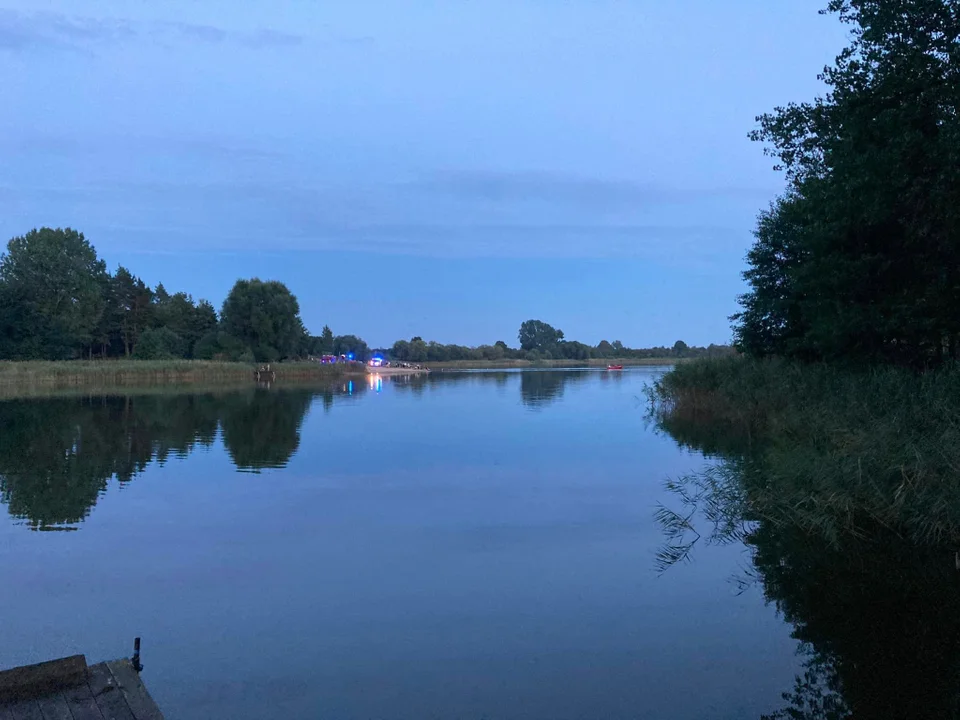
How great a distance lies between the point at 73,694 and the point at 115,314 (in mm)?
97390

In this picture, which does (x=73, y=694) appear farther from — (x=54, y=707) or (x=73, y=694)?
(x=54, y=707)

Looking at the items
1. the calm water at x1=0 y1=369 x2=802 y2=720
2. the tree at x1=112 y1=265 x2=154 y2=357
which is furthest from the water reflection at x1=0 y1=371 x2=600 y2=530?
the tree at x1=112 y1=265 x2=154 y2=357

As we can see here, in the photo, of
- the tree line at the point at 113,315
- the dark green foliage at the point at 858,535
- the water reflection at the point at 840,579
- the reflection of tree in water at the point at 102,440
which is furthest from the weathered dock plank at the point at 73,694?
the tree line at the point at 113,315

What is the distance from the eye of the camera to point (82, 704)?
5.66 meters

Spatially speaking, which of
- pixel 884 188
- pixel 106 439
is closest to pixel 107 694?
pixel 884 188

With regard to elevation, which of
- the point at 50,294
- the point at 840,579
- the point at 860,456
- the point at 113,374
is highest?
the point at 50,294

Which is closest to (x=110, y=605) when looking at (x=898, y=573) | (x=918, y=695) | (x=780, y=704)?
(x=780, y=704)

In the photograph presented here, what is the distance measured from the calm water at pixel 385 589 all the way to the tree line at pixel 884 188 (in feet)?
18.3

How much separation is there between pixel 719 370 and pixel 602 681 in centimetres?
2581

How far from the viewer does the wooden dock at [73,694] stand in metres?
5.52

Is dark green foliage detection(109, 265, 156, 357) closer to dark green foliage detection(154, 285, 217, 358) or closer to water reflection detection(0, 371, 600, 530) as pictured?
dark green foliage detection(154, 285, 217, 358)

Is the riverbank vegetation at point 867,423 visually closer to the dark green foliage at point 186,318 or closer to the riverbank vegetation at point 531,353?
the dark green foliage at point 186,318

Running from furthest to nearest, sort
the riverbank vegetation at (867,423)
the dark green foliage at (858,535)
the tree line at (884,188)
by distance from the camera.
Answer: the tree line at (884,188) → the riverbank vegetation at (867,423) → the dark green foliage at (858,535)

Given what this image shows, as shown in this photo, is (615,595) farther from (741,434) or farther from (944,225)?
(741,434)
